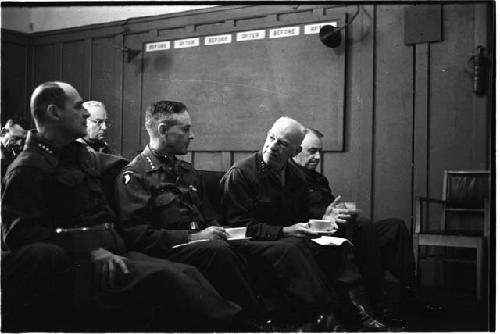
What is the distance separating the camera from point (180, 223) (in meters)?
2.54

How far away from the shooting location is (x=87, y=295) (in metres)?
1.99

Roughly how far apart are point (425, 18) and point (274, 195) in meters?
1.79

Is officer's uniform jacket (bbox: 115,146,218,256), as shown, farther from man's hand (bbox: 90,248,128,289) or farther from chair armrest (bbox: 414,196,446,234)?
chair armrest (bbox: 414,196,446,234)

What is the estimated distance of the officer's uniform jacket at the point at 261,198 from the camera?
9.52 ft

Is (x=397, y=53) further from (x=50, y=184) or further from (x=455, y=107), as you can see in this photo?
(x=50, y=184)

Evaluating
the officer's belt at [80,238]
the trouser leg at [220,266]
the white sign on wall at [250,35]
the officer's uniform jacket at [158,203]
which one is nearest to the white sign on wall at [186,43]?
the white sign on wall at [250,35]

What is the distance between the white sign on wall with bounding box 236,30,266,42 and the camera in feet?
14.2

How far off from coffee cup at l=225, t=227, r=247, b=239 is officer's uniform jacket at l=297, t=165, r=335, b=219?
2.50 feet

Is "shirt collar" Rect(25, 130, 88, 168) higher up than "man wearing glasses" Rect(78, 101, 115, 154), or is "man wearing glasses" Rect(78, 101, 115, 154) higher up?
"man wearing glasses" Rect(78, 101, 115, 154)

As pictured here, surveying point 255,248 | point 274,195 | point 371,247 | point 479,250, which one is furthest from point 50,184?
point 479,250

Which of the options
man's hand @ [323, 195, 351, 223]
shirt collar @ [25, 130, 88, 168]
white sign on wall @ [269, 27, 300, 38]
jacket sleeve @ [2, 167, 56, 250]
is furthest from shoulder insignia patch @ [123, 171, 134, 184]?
white sign on wall @ [269, 27, 300, 38]

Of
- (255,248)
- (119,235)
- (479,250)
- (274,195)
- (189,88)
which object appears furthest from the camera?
(189,88)

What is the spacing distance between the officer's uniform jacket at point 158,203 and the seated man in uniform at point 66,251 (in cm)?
11

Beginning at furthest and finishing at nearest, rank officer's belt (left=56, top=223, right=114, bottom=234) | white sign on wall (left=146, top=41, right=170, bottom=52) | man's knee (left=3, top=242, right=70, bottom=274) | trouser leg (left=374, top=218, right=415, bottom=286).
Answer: white sign on wall (left=146, top=41, right=170, bottom=52)
trouser leg (left=374, top=218, right=415, bottom=286)
officer's belt (left=56, top=223, right=114, bottom=234)
man's knee (left=3, top=242, right=70, bottom=274)
